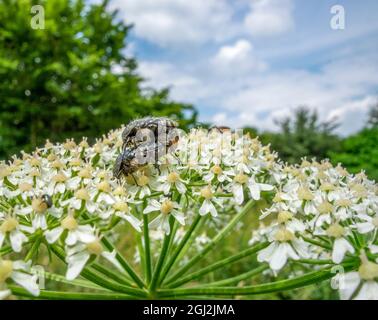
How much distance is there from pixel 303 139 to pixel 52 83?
1152 cm

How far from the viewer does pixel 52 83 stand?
18828mm

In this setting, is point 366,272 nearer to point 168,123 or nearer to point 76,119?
point 168,123

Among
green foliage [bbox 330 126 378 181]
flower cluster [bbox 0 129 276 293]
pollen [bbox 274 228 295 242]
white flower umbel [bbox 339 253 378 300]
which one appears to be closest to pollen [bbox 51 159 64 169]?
flower cluster [bbox 0 129 276 293]

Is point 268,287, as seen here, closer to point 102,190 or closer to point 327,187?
point 327,187

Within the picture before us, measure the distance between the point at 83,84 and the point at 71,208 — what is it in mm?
19331

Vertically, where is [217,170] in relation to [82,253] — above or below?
above

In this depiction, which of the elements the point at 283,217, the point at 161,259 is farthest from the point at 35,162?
the point at 283,217

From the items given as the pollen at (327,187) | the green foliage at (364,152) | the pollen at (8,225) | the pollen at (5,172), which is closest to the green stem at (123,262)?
the pollen at (8,225)

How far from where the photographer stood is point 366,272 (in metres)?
1.16

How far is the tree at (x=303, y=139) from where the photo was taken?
58.5ft

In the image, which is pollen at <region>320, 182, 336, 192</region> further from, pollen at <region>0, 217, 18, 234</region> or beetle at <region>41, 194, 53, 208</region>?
pollen at <region>0, 217, 18, 234</region>

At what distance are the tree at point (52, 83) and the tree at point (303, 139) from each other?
6.56 meters

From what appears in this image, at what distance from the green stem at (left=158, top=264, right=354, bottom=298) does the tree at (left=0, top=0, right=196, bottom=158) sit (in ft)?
57.0
